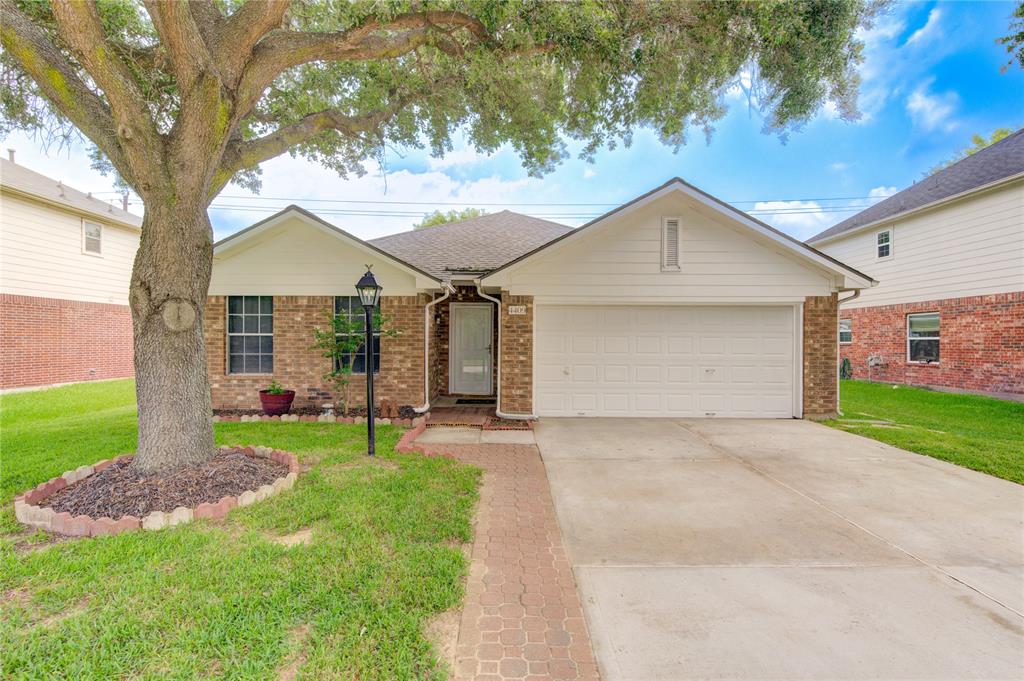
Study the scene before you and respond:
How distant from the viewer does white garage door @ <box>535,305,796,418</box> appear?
8.65m

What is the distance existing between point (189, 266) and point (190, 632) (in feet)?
12.3

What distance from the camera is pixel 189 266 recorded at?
4.62 metres

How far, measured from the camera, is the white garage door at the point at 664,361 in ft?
28.4

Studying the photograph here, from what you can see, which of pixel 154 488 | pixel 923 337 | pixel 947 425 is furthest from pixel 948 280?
pixel 154 488

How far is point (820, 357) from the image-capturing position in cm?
850

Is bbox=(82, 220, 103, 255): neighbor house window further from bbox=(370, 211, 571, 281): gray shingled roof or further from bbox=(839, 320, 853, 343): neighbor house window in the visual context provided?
bbox=(839, 320, 853, 343): neighbor house window

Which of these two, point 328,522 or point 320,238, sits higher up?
point 320,238

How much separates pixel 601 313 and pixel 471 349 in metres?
3.75

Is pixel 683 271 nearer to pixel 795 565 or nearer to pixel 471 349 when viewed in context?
pixel 471 349

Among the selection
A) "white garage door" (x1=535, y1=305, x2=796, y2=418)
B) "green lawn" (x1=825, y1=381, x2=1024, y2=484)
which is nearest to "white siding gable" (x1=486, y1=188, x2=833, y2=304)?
"white garage door" (x1=535, y1=305, x2=796, y2=418)

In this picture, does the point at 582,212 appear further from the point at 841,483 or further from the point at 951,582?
the point at 951,582

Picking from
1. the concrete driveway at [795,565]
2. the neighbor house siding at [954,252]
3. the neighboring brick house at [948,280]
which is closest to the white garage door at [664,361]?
the concrete driveway at [795,565]

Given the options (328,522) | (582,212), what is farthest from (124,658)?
(582,212)

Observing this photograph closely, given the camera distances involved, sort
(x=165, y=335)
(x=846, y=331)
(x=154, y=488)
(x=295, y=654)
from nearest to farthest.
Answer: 1. (x=295, y=654)
2. (x=154, y=488)
3. (x=165, y=335)
4. (x=846, y=331)
